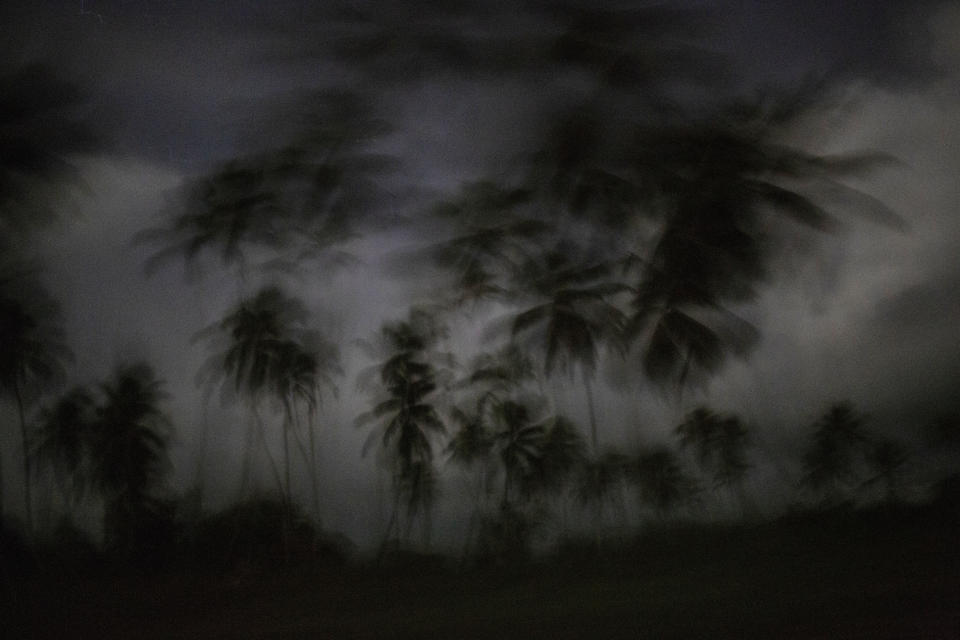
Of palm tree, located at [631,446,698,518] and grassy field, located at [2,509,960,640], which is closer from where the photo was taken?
grassy field, located at [2,509,960,640]

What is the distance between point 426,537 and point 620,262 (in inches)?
214

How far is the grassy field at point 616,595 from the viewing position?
4.66 meters

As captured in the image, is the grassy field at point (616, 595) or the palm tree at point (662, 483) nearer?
the grassy field at point (616, 595)

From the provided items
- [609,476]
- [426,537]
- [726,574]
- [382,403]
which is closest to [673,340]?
[609,476]

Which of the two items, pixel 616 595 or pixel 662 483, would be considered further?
pixel 662 483

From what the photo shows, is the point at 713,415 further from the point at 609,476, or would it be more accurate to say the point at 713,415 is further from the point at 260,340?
the point at 260,340

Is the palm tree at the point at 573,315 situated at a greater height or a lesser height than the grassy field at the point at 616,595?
greater

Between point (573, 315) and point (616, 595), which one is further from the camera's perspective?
point (573, 315)

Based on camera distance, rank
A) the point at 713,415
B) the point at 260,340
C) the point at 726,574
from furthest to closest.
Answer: the point at 260,340
the point at 713,415
the point at 726,574

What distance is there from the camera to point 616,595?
596 cm

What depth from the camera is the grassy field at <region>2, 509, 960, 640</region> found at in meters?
4.66

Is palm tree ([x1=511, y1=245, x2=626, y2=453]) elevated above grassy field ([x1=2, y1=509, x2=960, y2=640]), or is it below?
above

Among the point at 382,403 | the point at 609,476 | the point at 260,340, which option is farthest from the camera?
the point at 382,403

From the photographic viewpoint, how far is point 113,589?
879 centimetres
